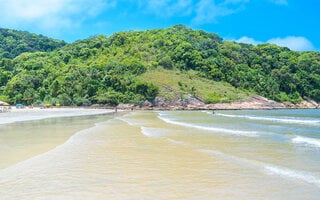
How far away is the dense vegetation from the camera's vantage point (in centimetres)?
11344

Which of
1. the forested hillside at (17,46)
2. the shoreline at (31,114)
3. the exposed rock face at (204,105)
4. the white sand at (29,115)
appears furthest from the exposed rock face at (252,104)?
the forested hillside at (17,46)

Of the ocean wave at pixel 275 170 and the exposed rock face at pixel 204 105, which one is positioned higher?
the exposed rock face at pixel 204 105

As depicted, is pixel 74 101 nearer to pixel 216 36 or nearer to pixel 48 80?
pixel 48 80

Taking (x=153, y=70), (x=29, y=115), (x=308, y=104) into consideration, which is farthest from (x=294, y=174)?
(x=308, y=104)

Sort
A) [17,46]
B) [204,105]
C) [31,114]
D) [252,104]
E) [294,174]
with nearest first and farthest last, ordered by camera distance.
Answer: [294,174] → [31,114] → [204,105] → [252,104] → [17,46]

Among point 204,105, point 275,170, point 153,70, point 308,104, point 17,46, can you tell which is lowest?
point 275,170

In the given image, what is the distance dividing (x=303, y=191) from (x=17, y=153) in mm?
11253

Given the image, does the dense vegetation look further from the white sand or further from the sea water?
the sea water

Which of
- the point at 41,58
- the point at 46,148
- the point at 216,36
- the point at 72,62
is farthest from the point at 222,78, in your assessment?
the point at 46,148

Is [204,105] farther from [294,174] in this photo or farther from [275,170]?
[294,174]

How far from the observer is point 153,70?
411 ft

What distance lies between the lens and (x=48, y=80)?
124562 millimetres

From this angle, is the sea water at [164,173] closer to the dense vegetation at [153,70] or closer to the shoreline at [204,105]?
the shoreline at [204,105]

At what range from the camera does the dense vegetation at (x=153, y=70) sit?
113438mm
